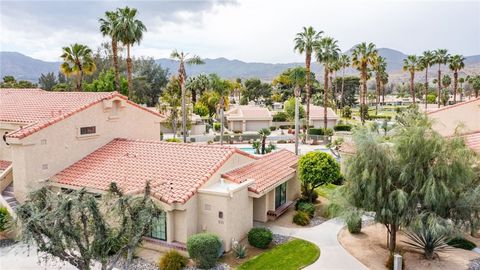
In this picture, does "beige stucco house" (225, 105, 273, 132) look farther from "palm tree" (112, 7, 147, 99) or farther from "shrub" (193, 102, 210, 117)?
"palm tree" (112, 7, 147, 99)

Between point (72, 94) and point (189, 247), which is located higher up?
point (72, 94)

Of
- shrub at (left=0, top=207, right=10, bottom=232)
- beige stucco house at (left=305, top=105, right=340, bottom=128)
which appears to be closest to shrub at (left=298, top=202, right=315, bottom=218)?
shrub at (left=0, top=207, right=10, bottom=232)

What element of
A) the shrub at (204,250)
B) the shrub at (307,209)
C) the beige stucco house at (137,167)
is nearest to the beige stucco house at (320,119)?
the beige stucco house at (137,167)

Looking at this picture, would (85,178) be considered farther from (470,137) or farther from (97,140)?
(470,137)

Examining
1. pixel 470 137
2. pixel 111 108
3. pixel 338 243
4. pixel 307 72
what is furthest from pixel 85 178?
pixel 307 72

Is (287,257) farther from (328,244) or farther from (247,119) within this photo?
(247,119)

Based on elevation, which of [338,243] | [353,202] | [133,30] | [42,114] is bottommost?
[338,243]

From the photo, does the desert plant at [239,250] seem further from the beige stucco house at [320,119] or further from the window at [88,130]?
the beige stucco house at [320,119]
